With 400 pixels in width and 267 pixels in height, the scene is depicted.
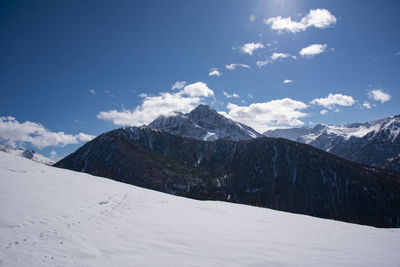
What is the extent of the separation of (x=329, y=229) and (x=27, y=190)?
24262 millimetres

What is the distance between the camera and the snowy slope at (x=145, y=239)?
27.7ft

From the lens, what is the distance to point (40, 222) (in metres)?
11.2

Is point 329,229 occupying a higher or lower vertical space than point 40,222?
higher

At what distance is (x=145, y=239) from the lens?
10.7 metres

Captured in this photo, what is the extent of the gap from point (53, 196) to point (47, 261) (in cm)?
1019

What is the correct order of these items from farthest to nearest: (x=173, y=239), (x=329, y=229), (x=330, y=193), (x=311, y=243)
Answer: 1. (x=330, y=193)
2. (x=329, y=229)
3. (x=311, y=243)
4. (x=173, y=239)

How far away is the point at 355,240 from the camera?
14883mm

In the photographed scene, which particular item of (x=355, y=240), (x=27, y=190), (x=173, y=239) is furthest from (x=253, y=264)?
(x=27, y=190)

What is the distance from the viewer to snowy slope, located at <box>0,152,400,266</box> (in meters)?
8.45

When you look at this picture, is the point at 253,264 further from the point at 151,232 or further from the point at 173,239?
the point at 151,232

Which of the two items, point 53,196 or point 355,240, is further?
point 53,196

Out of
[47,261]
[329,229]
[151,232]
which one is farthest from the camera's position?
[329,229]

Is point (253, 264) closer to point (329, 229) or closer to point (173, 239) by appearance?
point (173, 239)

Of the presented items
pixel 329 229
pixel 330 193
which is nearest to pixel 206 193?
pixel 330 193
